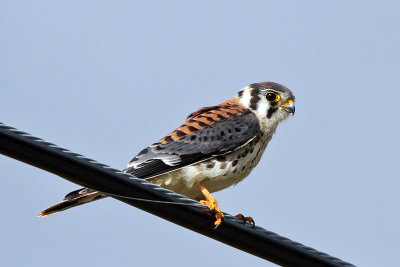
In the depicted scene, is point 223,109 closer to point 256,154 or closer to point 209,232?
point 256,154

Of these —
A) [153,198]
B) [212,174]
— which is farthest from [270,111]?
[153,198]

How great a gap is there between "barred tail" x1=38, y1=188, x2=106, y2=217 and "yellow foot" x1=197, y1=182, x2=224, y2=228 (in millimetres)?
809

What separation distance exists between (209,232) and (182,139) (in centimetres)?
210

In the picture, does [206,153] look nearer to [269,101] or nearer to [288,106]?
[269,101]

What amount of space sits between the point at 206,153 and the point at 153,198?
2149 mm

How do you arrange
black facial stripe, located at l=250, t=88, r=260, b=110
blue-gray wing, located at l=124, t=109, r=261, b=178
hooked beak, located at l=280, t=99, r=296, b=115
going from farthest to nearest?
hooked beak, located at l=280, t=99, r=296, b=115
black facial stripe, located at l=250, t=88, r=260, b=110
blue-gray wing, located at l=124, t=109, r=261, b=178

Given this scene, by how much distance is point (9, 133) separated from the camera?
148 inches

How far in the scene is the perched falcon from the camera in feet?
20.1

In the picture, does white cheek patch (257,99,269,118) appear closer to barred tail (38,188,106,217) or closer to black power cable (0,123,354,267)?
barred tail (38,188,106,217)

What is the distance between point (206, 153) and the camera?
20.9 ft

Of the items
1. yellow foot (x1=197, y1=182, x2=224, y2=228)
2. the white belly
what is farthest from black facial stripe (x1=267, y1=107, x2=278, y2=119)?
yellow foot (x1=197, y1=182, x2=224, y2=228)

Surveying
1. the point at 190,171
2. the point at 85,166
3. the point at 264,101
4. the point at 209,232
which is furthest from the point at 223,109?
the point at 85,166

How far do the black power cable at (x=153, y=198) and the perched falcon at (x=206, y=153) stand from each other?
1.10 metres

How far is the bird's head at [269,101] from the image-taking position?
724cm
